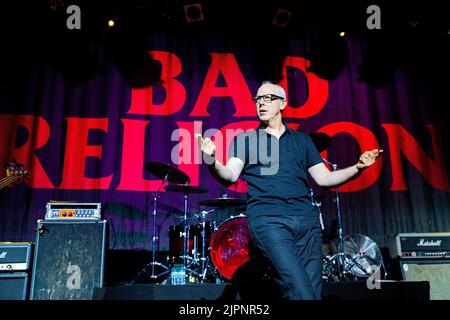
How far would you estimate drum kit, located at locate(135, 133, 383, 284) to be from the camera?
14.7ft

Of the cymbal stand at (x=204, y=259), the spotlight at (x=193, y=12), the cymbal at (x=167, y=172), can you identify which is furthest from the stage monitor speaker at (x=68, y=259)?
the spotlight at (x=193, y=12)

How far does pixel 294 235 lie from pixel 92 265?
3.04 m

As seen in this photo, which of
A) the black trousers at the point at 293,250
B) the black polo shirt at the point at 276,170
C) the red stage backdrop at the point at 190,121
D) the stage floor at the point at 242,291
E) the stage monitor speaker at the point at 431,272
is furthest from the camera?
the red stage backdrop at the point at 190,121

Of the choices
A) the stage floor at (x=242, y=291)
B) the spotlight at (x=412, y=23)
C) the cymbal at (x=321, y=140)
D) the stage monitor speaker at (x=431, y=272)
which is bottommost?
the stage floor at (x=242, y=291)

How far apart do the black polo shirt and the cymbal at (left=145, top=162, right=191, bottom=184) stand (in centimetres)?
257

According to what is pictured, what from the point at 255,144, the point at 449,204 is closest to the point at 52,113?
the point at 255,144

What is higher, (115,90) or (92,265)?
(115,90)

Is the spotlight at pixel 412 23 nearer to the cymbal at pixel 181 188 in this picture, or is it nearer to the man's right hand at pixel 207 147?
the cymbal at pixel 181 188

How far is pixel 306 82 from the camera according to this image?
633cm

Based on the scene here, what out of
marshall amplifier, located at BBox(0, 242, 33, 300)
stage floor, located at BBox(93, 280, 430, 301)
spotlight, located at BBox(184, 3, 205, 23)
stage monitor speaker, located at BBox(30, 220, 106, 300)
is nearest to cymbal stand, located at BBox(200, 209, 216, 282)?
stage monitor speaker, located at BBox(30, 220, 106, 300)

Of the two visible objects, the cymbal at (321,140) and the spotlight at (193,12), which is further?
the spotlight at (193,12)

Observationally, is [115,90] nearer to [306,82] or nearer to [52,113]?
[52,113]

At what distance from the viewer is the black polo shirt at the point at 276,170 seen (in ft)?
6.35

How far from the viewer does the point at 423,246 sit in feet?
15.3
